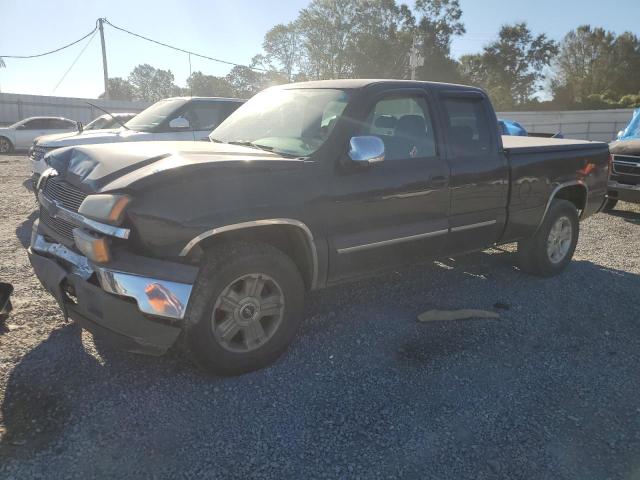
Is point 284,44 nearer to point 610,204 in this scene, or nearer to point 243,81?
point 243,81

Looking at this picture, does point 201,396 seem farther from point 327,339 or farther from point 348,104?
point 348,104

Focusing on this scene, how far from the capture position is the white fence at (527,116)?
27469 millimetres

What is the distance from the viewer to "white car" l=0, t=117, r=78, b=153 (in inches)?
731

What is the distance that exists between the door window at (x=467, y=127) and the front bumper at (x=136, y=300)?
260 cm

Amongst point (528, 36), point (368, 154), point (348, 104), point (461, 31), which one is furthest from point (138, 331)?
point (461, 31)

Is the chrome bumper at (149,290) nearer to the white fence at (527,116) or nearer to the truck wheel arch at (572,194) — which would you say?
Result: the truck wheel arch at (572,194)

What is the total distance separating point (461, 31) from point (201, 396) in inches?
2512

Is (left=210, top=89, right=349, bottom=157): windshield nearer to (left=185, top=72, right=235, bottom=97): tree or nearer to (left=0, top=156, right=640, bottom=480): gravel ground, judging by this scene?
(left=0, top=156, right=640, bottom=480): gravel ground

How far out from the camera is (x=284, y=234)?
11.3 ft

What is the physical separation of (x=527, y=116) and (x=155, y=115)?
26646 millimetres

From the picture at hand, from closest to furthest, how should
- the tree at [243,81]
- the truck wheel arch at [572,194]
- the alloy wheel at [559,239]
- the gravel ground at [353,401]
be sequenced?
the gravel ground at [353,401] → the truck wheel arch at [572,194] → the alloy wheel at [559,239] → the tree at [243,81]

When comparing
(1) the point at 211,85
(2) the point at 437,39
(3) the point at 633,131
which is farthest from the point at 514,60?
(3) the point at 633,131

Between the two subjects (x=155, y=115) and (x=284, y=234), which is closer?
(x=284, y=234)

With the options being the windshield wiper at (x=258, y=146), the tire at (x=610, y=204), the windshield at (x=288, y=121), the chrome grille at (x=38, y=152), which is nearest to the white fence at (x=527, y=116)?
the tire at (x=610, y=204)
